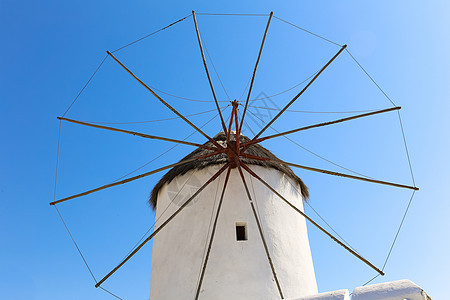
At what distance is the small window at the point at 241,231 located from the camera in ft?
24.2

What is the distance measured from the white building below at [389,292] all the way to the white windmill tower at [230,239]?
3893 millimetres

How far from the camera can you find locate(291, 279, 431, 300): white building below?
2.68m

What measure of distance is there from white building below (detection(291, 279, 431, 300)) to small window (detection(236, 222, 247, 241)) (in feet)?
14.4

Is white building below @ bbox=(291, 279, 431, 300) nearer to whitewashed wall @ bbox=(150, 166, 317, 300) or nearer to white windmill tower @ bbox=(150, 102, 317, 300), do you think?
white windmill tower @ bbox=(150, 102, 317, 300)

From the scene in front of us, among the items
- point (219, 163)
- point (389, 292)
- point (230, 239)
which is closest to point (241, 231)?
point (230, 239)

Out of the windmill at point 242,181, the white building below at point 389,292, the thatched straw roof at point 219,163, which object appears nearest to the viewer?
the white building below at point 389,292

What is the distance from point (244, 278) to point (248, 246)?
55cm

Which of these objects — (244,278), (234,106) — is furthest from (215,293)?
(234,106)

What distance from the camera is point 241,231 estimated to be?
7480 mm

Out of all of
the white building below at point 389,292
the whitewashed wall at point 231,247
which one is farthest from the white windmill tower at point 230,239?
the white building below at point 389,292

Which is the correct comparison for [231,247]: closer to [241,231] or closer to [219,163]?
[241,231]

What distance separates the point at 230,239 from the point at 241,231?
14.2 inches

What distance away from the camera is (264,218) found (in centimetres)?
751

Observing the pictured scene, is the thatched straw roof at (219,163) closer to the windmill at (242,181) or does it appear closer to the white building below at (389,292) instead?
the windmill at (242,181)
